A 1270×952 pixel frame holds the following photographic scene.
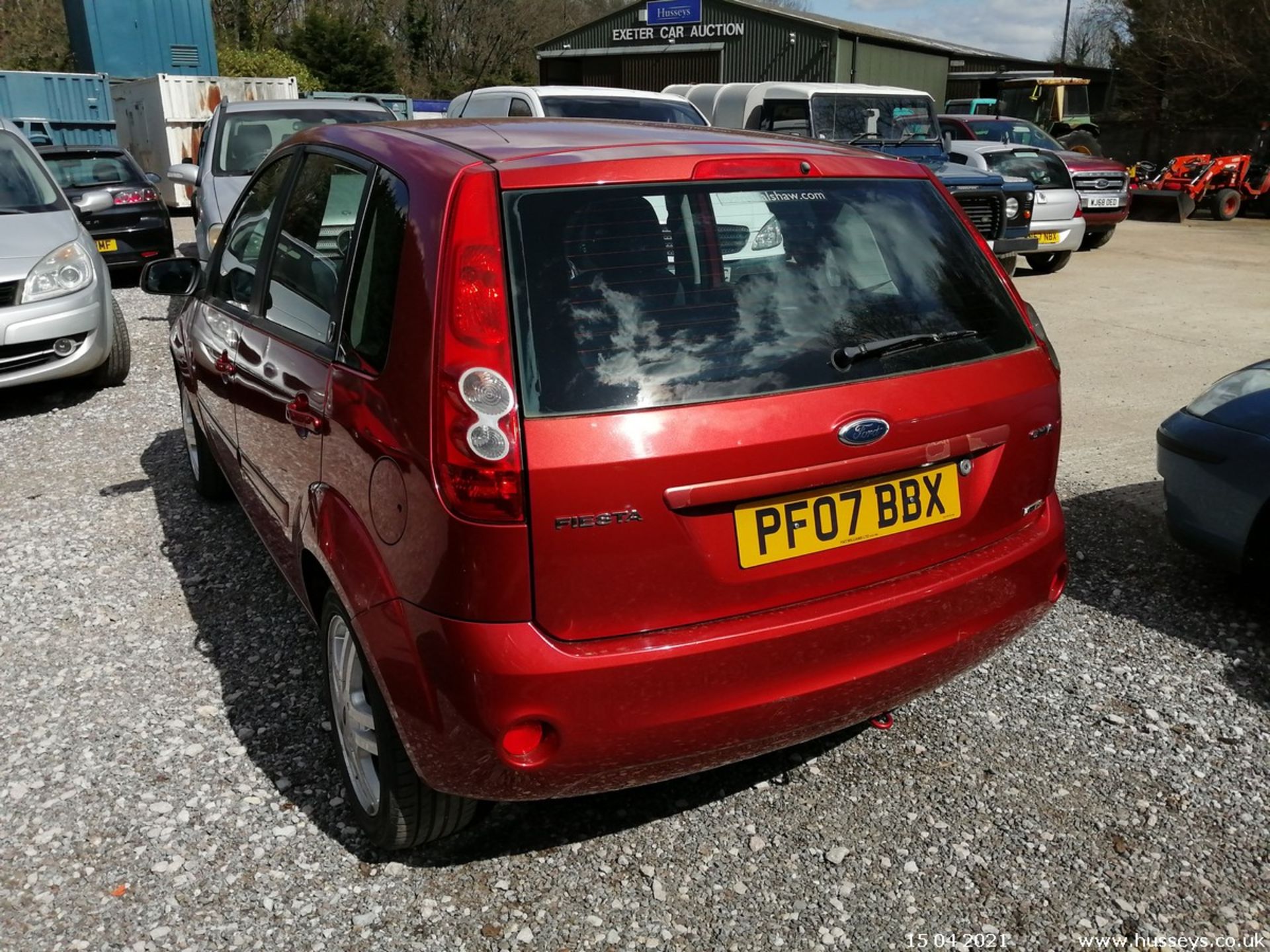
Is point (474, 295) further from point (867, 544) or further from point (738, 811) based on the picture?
point (738, 811)

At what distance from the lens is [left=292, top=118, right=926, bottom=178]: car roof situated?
7.72 ft

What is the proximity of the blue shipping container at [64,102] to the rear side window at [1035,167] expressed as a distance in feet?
47.6

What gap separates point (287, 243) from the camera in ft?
10.2

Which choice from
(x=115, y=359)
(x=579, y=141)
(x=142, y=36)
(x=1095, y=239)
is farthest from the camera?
(x=142, y=36)

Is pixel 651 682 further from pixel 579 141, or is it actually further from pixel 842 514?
pixel 579 141

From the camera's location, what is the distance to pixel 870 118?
1287 cm

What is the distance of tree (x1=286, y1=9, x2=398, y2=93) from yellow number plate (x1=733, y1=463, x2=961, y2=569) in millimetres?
36998

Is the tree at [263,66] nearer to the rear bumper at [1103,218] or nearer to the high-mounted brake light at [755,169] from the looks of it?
the rear bumper at [1103,218]

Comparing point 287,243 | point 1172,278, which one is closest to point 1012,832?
point 287,243

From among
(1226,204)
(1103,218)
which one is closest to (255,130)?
(1103,218)

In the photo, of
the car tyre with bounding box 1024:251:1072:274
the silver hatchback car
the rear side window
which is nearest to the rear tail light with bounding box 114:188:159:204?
the silver hatchback car

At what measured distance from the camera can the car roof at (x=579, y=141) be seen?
235 cm

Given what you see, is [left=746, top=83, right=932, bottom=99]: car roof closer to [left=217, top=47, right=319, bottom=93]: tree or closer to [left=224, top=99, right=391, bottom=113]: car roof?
[left=224, top=99, right=391, bottom=113]: car roof

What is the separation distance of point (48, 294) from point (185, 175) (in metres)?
3.28
